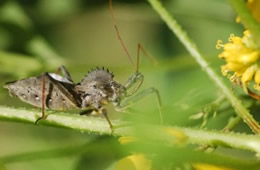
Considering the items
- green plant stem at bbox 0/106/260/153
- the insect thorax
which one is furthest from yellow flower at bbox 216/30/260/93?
the insect thorax

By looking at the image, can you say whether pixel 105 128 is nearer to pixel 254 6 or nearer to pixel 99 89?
pixel 254 6

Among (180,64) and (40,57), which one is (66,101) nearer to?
(180,64)

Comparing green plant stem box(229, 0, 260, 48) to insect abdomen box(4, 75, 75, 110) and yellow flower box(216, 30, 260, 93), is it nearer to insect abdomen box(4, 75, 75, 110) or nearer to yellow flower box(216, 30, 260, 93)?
yellow flower box(216, 30, 260, 93)

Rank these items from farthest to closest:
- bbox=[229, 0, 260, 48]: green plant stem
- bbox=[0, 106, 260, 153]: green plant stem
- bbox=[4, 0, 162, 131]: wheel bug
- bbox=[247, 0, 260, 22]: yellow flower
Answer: bbox=[4, 0, 162, 131]: wheel bug, bbox=[247, 0, 260, 22]: yellow flower, bbox=[0, 106, 260, 153]: green plant stem, bbox=[229, 0, 260, 48]: green plant stem

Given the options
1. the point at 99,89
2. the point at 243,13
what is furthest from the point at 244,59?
the point at 99,89

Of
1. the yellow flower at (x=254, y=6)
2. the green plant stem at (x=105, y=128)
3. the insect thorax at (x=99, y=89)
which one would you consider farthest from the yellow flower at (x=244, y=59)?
the insect thorax at (x=99, y=89)

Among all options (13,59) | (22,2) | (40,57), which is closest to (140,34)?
(22,2)
